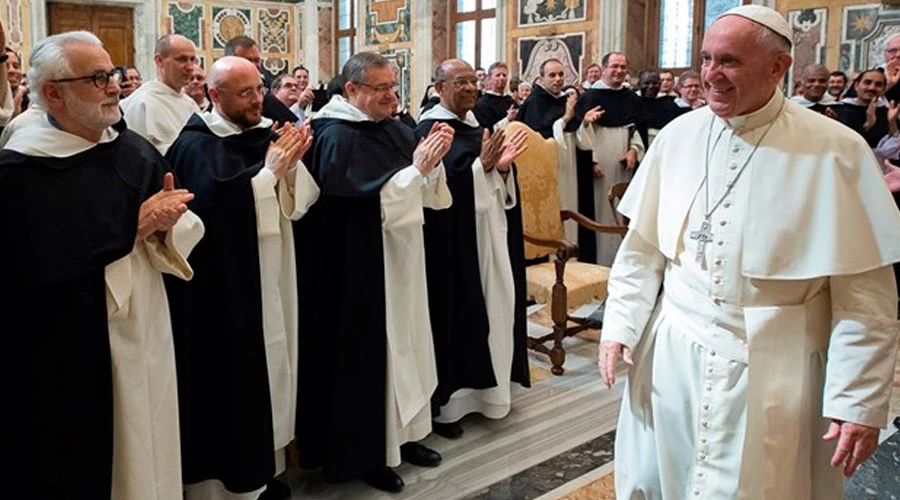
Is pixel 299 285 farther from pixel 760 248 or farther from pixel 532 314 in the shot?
pixel 532 314

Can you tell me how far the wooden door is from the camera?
535 inches

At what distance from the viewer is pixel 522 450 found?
147 inches

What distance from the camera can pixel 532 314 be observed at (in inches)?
237

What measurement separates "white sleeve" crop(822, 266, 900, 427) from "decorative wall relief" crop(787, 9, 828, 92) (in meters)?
6.89

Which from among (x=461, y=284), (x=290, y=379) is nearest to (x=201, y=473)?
(x=290, y=379)

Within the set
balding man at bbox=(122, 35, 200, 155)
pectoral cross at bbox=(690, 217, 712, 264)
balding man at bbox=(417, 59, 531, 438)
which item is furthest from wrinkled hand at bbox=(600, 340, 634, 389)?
balding man at bbox=(122, 35, 200, 155)

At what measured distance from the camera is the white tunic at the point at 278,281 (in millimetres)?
3008

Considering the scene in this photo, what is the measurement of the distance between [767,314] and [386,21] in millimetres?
12880

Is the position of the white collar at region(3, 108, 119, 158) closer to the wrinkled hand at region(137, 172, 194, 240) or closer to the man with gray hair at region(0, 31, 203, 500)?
the man with gray hair at region(0, 31, 203, 500)

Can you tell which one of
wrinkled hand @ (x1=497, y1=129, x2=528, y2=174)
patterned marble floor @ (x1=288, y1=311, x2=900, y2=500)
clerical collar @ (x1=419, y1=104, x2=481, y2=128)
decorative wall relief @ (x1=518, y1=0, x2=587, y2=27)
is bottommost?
patterned marble floor @ (x1=288, y1=311, x2=900, y2=500)

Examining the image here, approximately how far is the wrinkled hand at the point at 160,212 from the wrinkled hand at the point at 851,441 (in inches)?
72.5

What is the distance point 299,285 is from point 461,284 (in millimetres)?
850

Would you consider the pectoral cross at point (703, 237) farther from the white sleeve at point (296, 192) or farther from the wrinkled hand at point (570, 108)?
the wrinkled hand at point (570, 108)

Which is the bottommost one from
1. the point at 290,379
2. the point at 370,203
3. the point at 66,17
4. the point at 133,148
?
the point at 290,379
